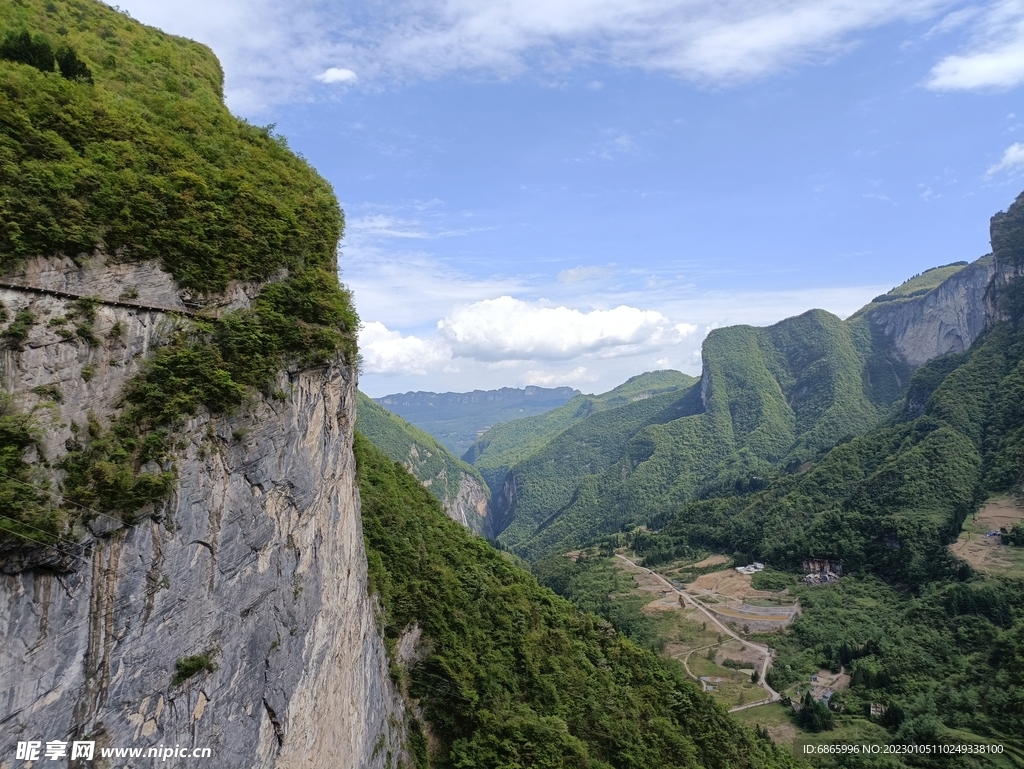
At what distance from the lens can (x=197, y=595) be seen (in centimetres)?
1059

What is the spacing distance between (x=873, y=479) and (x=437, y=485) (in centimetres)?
11189

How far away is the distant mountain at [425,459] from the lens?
5827 inches

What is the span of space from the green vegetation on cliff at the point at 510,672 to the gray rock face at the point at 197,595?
714 centimetres

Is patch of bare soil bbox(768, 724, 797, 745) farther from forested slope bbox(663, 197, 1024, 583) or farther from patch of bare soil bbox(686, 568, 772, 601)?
forested slope bbox(663, 197, 1024, 583)

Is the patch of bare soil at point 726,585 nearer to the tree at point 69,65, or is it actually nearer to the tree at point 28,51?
the tree at point 69,65

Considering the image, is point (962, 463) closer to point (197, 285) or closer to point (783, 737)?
point (783, 737)

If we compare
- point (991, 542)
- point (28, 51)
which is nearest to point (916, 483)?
point (991, 542)

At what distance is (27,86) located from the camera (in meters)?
11.2

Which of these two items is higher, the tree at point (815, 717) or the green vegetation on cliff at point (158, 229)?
the green vegetation on cliff at point (158, 229)

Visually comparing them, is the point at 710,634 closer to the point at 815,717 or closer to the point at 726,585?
the point at 726,585

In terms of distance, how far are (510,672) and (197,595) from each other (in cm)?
1885

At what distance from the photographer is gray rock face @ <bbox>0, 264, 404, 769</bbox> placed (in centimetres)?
857

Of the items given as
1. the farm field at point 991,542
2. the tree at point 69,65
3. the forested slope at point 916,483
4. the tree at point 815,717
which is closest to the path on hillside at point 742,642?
the tree at point 815,717

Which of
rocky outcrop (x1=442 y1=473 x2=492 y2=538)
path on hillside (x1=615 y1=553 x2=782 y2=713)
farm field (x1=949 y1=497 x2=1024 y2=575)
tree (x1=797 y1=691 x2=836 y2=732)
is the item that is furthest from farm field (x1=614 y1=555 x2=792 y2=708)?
rocky outcrop (x1=442 y1=473 x2=492 y2=538)
